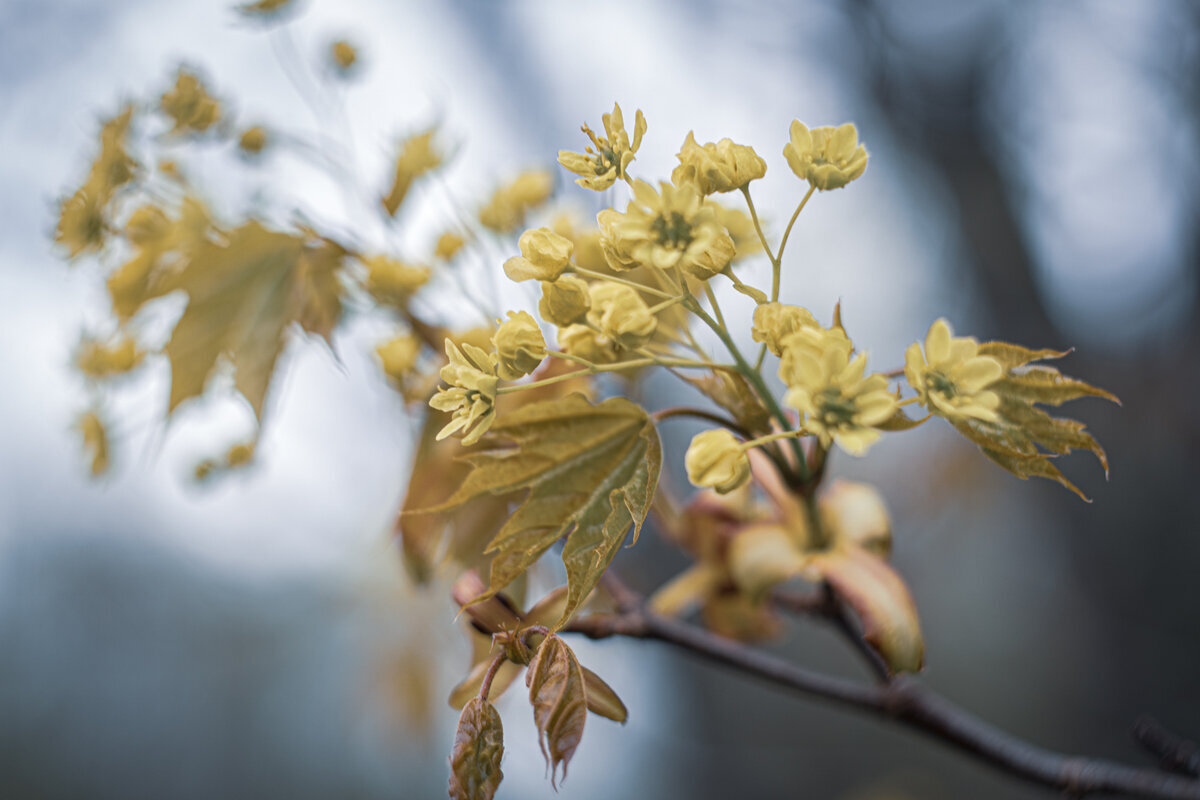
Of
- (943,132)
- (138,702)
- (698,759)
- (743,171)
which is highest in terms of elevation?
(743,171)

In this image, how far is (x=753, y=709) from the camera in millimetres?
1845

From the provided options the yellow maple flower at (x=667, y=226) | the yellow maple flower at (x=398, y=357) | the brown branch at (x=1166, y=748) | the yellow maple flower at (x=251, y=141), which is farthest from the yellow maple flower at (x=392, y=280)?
the brown branch at (x=1166, y=748)

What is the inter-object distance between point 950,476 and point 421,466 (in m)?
1.34

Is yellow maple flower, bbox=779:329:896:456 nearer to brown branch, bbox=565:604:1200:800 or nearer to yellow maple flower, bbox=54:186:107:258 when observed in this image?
brown branch, bbox=565:604:1200:800

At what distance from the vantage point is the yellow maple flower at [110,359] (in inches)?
24.7

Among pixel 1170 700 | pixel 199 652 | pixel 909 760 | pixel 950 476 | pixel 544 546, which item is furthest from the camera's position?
pixel 199 652

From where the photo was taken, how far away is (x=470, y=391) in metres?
0.30

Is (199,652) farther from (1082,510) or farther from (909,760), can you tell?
(1082,510)

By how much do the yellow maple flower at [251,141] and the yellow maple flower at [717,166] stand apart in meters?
0.42

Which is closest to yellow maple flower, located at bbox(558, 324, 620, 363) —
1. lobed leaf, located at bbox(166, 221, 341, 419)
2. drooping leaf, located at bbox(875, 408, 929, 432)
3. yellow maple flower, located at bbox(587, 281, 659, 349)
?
yellow maple flower, located at bbox(587, 281, 659, 349)

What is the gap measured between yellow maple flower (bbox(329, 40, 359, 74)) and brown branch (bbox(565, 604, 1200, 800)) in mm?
484

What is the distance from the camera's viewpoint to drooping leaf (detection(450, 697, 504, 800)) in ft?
Result: 0.89

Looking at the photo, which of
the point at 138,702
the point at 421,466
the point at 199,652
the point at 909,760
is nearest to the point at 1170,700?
the point at 909,760

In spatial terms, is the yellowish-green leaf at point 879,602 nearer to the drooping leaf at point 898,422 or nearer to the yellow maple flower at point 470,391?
the drooping leaf at point 898,422
